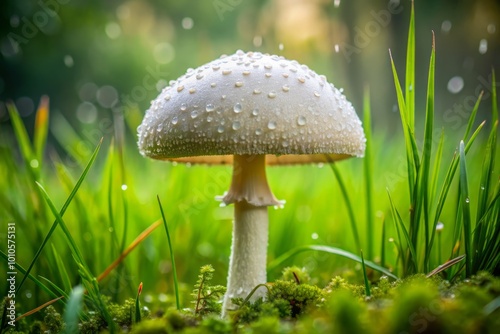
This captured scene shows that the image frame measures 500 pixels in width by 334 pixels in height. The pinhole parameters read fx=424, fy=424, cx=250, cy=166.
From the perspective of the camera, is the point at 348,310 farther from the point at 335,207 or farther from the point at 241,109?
the point at 335,207

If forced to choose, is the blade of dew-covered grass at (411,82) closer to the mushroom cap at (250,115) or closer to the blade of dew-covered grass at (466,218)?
the mushroom cap at (250,115)

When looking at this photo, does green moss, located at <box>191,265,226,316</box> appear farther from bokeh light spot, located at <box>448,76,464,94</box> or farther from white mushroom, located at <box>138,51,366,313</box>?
bokeh light spot, located at <box>448,76,464,94</box>

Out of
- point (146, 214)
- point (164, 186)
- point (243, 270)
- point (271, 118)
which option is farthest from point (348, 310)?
point (164, 186)

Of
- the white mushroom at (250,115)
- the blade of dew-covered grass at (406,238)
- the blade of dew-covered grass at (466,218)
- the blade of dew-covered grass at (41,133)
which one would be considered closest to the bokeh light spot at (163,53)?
the blade of dew-covered grass at (41,133)

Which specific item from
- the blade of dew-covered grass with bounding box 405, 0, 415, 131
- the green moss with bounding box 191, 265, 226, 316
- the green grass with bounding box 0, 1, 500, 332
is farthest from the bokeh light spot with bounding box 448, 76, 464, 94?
the green moss with bounding box 191, 265, 226, 316

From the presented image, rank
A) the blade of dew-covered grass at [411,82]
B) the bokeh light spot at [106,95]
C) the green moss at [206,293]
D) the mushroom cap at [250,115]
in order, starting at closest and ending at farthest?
the mushroom cap at [250,115]
the green moss at [206,293]
the blade of dew-covered grass at [411,82]
the bokeh light spot at [106,95]

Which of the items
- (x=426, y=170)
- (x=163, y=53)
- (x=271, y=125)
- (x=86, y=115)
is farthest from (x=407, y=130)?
(x=163, y=53)

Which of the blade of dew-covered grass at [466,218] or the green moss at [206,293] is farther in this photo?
the green moss at [206,293]
